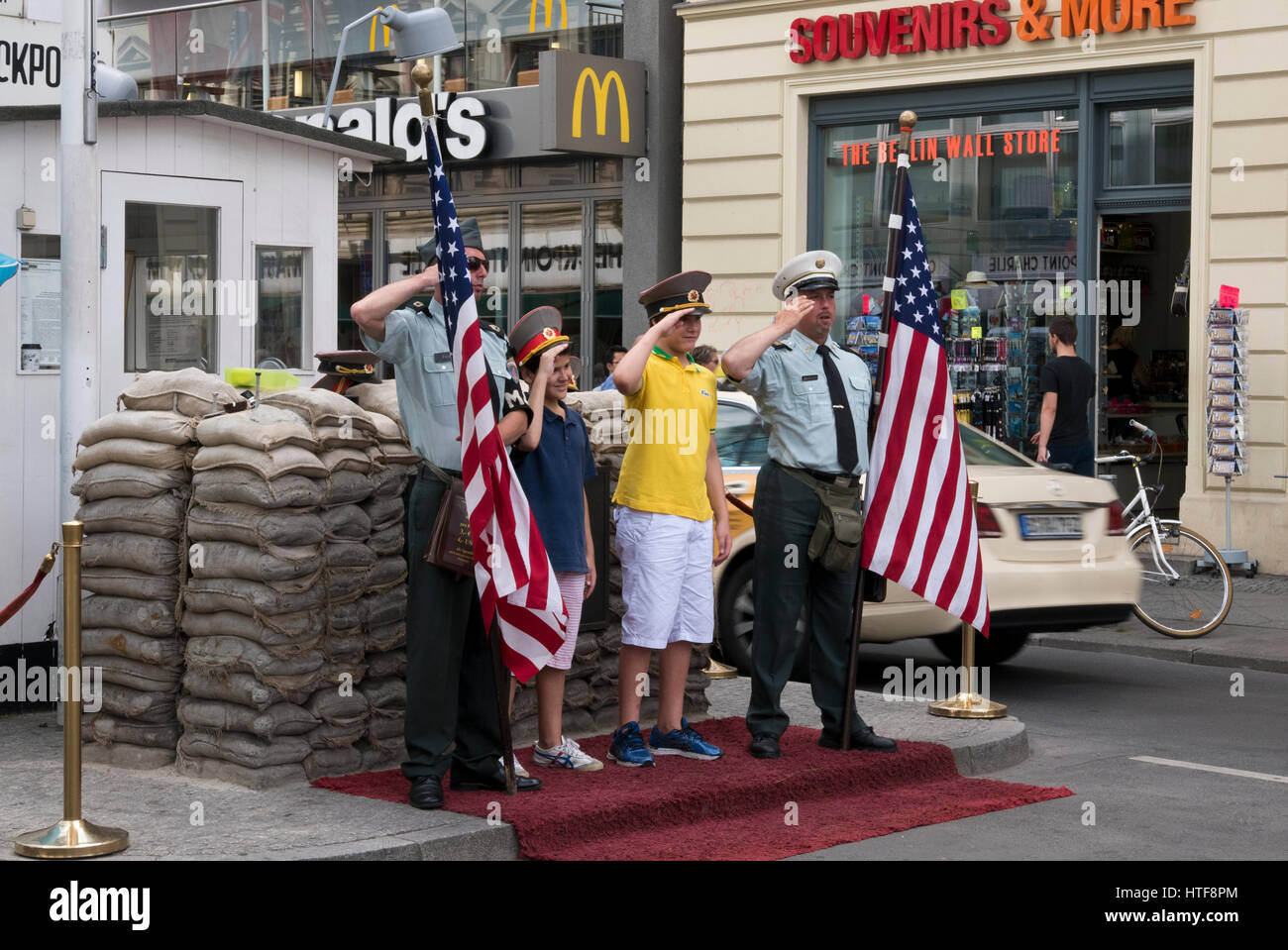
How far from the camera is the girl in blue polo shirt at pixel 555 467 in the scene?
7000 mm

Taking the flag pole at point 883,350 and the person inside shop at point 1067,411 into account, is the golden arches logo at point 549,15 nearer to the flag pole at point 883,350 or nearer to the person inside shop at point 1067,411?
the person inside shop at point 1067,411

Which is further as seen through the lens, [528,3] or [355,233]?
[355,233]

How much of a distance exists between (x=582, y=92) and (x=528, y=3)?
7.04 feet

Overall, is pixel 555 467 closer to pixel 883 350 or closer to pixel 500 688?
pixel 500 688

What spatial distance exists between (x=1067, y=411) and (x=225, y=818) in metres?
10.4

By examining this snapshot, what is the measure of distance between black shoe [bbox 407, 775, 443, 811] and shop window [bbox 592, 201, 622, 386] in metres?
14.5

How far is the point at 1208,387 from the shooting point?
50.4 feet

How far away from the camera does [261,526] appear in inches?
273

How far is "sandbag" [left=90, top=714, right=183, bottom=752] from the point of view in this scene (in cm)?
736

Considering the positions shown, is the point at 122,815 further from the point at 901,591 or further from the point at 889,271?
the point at 901,591

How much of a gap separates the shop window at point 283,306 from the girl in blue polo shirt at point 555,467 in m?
2.75

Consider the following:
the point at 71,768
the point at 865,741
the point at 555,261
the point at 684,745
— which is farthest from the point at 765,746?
the point at 555,261

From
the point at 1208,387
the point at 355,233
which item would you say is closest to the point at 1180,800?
the point at 1208,387

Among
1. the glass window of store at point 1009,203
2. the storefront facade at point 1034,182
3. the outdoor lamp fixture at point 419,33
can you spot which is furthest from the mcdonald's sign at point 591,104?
the outdoor lamp fixture at point 419,33
